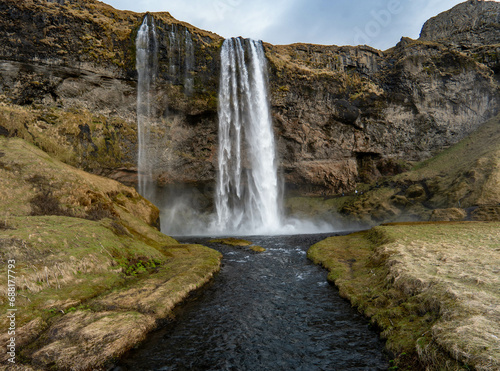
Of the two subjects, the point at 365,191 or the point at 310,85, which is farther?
→ the point at 365,191

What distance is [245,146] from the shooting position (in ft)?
147

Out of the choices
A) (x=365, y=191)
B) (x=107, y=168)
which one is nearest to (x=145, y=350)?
(x=107, y=168)

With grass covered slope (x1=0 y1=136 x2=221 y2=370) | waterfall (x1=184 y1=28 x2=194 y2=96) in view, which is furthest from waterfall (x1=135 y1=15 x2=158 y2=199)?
grass covered slope (x1=0 y1=136 x2=221 y2=370)

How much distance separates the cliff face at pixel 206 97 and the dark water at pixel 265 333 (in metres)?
26.8

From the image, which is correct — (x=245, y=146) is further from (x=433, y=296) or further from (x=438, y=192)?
(x=433, y=296)

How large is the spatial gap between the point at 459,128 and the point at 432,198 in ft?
76.7

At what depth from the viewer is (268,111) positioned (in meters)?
45.3

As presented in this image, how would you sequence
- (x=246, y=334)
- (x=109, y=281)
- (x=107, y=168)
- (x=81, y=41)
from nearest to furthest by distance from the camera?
(x=246, y=334), (x=109, y=281), (x=81, y=41), (x=107, y=168)

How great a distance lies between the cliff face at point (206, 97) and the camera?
1244 inches

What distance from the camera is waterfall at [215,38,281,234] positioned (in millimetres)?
42281

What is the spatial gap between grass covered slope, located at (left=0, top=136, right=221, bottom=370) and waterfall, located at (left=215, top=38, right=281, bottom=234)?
2371cm

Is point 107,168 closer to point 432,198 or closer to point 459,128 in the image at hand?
point 432,198

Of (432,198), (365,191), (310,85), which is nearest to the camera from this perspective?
(432,198)

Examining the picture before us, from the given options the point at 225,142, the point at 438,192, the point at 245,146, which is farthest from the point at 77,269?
the point at 438,192
